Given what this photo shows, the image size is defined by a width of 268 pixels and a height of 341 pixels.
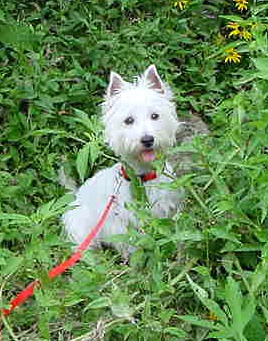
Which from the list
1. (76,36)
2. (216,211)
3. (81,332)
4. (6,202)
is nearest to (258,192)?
(216,211)

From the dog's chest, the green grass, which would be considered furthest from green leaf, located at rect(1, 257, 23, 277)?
the dog's chest

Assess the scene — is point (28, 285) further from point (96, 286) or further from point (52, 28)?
point (52, 28)

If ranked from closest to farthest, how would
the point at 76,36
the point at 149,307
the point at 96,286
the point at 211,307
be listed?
the point at 211,307
the point at 149,307
the point at 96,286
the point at 76,36

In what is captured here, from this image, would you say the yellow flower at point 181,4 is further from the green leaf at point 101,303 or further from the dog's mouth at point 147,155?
the green leaf at point 101,303

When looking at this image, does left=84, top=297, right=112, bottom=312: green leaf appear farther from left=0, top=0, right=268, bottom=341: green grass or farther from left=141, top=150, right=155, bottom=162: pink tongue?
left=141, top=150, right=155, bottom=162: pink tongue

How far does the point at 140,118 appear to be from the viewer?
5203 mm

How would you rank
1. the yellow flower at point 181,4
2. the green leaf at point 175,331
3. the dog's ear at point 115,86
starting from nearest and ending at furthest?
the green leaf at point 175,331
the dog's ear at point 115,86
the yellow flower at point 181,4

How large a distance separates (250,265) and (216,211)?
0.93 feet

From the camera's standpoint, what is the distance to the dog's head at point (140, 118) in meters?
5.12

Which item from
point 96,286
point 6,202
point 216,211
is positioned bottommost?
point 6,202

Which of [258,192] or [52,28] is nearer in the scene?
[258,192]

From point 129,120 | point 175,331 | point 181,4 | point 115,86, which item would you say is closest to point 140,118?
point 129,120

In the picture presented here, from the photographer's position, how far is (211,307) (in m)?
3.25

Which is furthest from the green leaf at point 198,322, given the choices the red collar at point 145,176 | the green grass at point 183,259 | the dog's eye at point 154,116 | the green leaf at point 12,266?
Answer: the dog's eye at point 154,116
